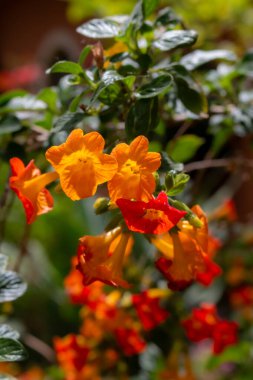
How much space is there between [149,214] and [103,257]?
0.32 ft

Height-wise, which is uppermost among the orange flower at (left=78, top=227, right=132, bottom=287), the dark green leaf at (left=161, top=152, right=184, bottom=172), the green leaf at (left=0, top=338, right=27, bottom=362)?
the dark green leaf at (left=161, top=152, right=184, bottom=172)

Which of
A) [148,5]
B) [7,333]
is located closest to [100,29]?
[148,5]

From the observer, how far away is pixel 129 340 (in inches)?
40.1

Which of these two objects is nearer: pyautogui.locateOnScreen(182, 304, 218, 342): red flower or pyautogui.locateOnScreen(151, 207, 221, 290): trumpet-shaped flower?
pyautogui.locateOnScreen(151, 207, 221, 290): trumpet-shaped flower

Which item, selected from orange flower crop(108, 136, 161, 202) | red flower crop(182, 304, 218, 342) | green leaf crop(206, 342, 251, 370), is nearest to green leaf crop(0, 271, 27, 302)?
orange flower crop(108, 136, 161, 202)

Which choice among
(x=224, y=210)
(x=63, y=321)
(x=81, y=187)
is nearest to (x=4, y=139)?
(x=81, y=187)

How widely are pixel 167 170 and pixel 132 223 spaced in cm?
10

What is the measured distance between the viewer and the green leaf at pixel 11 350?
61 cm

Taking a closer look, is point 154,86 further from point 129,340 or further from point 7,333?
point 129,340

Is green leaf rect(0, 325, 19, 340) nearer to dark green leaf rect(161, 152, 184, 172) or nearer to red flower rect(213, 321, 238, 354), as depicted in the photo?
dark green leaf rect(161, 152, 184, 172)

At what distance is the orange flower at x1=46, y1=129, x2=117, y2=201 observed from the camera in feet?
1.82

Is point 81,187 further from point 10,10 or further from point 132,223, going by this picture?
point 10,10

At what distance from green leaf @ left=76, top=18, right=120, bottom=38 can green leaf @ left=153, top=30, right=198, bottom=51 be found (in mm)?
56

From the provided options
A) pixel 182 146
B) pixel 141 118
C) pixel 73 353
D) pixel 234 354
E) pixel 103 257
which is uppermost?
pixel 141 118
